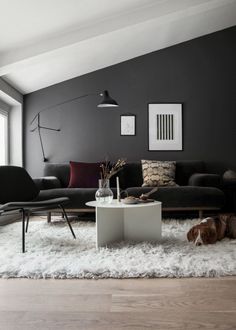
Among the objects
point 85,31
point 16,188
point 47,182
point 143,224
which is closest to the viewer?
point 143,224

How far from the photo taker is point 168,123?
5.16 meters

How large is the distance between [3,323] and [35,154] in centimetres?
389

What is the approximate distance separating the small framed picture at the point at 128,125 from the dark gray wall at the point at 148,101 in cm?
7

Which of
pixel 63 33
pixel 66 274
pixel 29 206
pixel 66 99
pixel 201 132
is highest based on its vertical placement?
pixel 63 33

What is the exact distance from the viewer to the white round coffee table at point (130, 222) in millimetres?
2844

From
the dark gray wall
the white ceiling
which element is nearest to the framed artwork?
the dark gray wall

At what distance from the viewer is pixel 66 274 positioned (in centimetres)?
213

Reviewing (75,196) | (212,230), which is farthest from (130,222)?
(75,196)

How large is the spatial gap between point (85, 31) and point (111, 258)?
2657 mm

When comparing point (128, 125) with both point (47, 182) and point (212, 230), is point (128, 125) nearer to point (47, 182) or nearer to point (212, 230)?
point (47, 182)

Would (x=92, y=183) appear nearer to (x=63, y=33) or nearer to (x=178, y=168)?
(x=178, y=168)

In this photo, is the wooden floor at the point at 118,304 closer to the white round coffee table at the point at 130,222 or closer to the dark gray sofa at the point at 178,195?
the white round coffee table at the point at 130,222

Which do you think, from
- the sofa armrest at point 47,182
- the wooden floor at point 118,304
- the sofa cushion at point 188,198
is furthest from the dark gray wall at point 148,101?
the wooden floor at point 118,304

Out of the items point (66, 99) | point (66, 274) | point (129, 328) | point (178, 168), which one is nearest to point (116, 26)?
point (66, 99)
